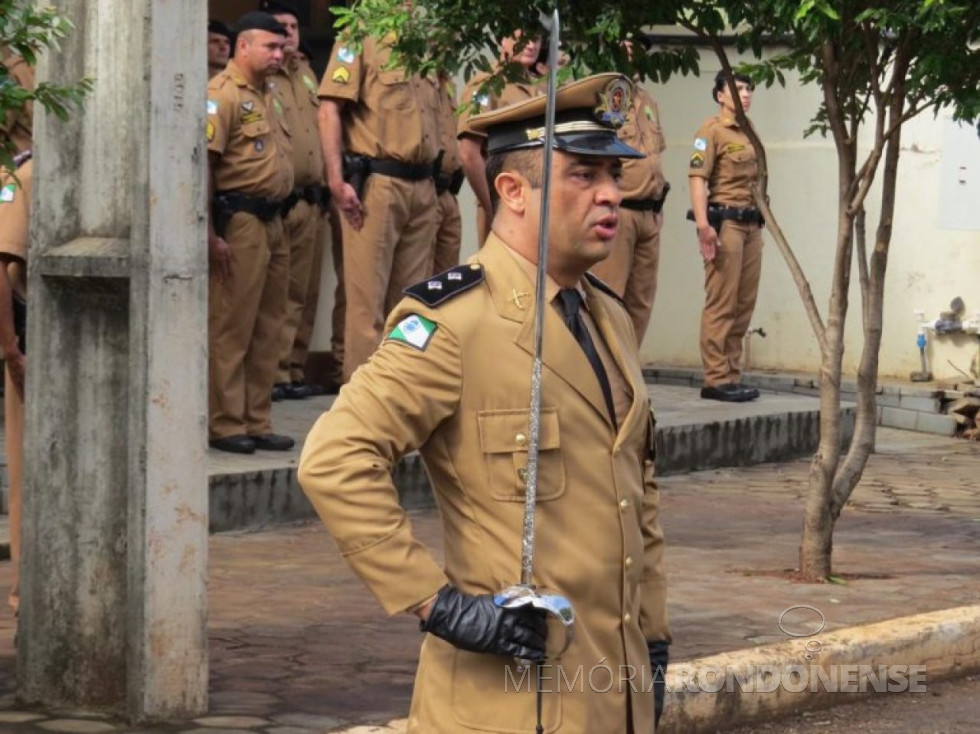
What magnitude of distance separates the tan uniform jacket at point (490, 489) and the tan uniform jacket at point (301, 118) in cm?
792

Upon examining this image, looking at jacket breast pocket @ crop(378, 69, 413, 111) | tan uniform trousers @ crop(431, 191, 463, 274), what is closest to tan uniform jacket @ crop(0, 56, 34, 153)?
jacket breast pocket @ crop(378, 69, 413, 111)

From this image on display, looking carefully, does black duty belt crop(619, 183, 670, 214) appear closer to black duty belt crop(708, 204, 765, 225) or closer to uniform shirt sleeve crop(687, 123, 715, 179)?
uniform shirt sleeve crop(687, 123, 715, 179)

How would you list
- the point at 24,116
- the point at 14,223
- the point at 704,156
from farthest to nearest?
the point at 704,156
the point at 24,116
the point at 14,223

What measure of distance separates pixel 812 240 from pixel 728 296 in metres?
2.65

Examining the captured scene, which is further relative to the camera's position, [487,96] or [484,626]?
[487,96]

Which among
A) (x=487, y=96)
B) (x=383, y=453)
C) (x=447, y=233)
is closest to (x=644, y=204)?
(x=447, y=233)

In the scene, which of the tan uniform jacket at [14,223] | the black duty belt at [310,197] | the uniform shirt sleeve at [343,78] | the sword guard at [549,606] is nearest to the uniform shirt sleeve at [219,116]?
the uniform shirt sleeve at [343,78]

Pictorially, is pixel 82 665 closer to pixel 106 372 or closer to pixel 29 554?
pixel 29 554

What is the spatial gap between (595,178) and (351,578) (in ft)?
16.2

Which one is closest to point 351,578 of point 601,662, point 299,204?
point 299,204

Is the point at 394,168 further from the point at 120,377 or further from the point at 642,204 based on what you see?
the point at 120,377

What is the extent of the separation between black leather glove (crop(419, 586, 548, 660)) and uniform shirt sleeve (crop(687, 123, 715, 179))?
417 inches

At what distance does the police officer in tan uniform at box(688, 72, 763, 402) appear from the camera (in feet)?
46.6

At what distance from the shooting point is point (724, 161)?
14.3 meters
